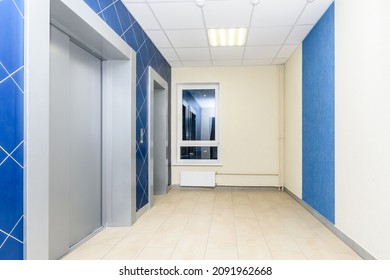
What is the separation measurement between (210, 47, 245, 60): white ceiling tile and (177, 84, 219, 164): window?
36.6 inches

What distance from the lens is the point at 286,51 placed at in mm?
5430

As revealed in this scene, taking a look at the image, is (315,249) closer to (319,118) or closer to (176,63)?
(319,118)

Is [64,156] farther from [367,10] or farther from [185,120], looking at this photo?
[185,120]

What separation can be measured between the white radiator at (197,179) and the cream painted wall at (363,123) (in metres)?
3.35

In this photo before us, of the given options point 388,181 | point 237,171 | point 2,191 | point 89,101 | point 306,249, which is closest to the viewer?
point 2,191

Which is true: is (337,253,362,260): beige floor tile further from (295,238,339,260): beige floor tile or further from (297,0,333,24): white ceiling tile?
(297,0,333,24): white ceiling tile

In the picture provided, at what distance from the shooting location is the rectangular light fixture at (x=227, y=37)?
441 centimetres

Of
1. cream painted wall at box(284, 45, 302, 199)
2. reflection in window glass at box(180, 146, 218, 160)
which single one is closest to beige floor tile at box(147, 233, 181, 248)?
cream painted wall at box(284, 45, 302, 199)

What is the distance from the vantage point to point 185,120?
22.1 ft

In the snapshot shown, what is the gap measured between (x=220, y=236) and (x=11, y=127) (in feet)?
7.71

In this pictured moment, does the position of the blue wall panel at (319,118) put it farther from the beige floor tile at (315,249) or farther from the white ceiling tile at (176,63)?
the white ceiling tile at (176,63)

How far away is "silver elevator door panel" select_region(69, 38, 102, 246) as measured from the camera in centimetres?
288

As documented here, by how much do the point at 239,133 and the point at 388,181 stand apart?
4.29m

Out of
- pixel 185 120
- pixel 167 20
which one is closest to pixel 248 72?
pixel 185 120
